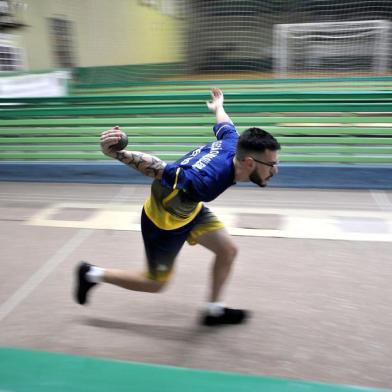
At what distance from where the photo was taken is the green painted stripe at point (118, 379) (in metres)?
1.18

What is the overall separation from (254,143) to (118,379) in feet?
3.76

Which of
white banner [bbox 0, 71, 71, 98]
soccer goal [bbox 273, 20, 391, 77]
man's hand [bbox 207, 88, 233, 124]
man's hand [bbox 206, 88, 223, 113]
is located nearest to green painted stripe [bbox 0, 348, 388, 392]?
man's hand [bbox 207, 88, 233, 124]

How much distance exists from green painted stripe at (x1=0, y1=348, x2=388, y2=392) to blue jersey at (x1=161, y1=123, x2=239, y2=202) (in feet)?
2.72

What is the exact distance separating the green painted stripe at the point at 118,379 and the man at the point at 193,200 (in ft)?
2.75

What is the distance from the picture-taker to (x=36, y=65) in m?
9.65

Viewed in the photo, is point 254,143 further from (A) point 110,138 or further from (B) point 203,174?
(A) point 110,138

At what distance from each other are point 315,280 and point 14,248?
245cm

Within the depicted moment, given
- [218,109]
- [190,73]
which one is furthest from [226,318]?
[190,73]

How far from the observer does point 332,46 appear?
1078 centimetres

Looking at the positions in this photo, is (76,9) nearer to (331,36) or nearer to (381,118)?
(331,36)

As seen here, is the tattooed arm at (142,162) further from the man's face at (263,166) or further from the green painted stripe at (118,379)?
the green painted stripe at (118,379)

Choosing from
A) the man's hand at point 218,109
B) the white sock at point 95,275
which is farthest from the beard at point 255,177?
the white sock at point 95,275

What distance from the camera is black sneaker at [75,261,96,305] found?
2324mm

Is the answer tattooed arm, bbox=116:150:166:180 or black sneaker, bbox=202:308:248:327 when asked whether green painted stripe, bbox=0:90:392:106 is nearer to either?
black sneaker, bbox=202:308:248:327
